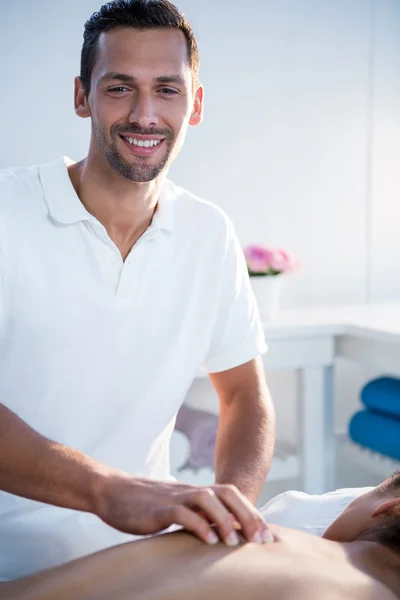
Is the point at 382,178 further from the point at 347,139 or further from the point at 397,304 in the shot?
the point at 397,304

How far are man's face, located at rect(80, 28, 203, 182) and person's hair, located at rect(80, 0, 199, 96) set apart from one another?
0.05ft

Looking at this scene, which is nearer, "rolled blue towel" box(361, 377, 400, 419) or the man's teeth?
the man's teeth

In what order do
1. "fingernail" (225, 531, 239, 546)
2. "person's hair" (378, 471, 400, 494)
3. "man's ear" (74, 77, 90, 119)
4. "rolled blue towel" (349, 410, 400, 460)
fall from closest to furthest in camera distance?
"fingernail" (225, 531, 239, 546)
"person's hair" (378, 471, 400, 494)
"man's ear" (74, 77, 90, 119)
"rolled blue towel" (349, 410, 400, 460)

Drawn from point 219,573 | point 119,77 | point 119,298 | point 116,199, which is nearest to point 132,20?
point 119,77

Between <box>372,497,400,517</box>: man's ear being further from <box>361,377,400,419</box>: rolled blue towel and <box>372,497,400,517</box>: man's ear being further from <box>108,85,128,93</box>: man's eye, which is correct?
<box>361,377,400,419</box>: rolled blue towel

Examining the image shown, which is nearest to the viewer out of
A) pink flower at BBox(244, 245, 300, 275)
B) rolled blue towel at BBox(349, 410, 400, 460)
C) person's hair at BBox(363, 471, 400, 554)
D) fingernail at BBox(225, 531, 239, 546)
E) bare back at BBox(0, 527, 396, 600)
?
bare back at BBox(0, 527, 396, 600)

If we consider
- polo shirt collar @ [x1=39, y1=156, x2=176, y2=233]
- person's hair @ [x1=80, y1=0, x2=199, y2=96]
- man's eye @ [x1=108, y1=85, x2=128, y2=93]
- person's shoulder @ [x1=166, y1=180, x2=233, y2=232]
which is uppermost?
person's hair @ [x1=80, y1=0, x2=199, y2=96]

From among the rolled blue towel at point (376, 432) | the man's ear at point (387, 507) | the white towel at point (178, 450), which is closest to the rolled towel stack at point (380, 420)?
the rolled blue towel at point (376, 432)

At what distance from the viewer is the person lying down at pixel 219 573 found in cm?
90

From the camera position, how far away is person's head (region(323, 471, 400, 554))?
112 centimetres

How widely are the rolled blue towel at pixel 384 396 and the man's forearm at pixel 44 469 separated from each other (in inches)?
66.4

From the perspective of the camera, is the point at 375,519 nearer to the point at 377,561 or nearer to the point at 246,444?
the point at 377,561

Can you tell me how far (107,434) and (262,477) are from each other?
12.4 inches

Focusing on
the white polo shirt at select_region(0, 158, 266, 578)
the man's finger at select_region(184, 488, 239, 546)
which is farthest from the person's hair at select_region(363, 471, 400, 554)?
the white polo shirt at select_region(0, 158, 266, 578)
